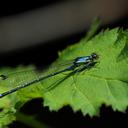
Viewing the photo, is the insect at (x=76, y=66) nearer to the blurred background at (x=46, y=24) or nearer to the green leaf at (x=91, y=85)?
the green leaf at (x=91, y=85)

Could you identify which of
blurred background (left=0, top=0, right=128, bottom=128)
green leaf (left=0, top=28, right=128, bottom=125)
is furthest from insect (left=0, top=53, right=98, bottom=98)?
blurred background (left=0, top=0, right=128, bottom=128)

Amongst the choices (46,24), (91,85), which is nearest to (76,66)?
(91,85)

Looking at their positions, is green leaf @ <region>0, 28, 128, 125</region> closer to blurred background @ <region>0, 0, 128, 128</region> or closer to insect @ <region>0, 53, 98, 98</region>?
insect @ <region>0, 53, 98, 98</region>

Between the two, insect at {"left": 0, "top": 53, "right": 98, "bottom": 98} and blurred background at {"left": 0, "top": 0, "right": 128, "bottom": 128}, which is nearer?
insect at {"left": 0, "top": 53, "right": 98, "bottom": 98}

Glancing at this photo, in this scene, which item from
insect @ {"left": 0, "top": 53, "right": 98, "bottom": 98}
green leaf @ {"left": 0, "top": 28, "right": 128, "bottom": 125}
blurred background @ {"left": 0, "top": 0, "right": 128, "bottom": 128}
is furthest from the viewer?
blurred background @ {"left": 0, "top": 0, "right": 128, "bottom": 128}

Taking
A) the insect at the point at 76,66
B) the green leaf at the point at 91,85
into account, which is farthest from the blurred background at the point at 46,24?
the green leaf at the point at 91,85

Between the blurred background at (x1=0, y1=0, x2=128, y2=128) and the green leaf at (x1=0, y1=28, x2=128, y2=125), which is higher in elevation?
the blurred background at (x1=0, y1=0, x2=128, y2=128)
